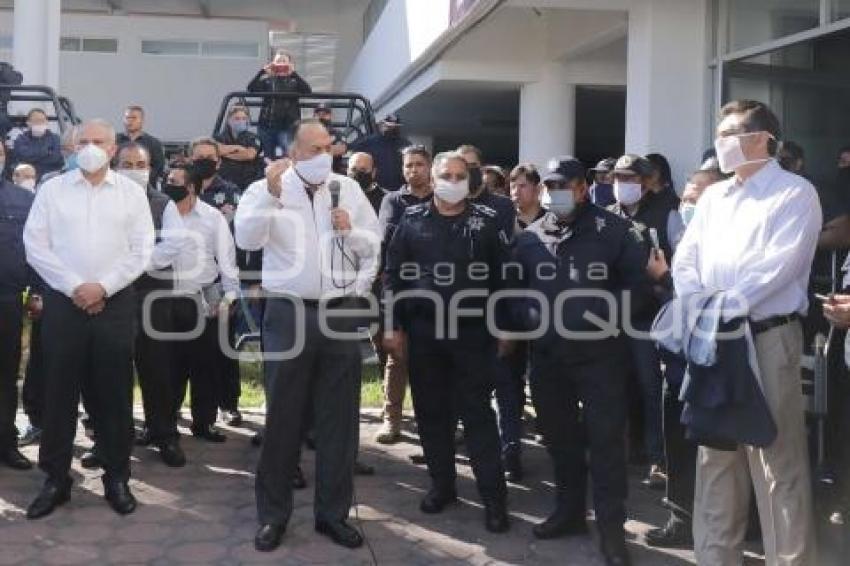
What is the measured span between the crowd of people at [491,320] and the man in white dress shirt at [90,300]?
12mm

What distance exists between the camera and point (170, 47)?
24391 millimetres

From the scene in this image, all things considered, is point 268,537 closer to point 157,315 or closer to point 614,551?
point 614,551

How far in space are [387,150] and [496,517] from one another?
4.24 meters

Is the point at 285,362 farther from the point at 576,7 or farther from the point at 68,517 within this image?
the point at 576,7

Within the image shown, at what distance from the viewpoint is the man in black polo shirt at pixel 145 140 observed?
7367 mm

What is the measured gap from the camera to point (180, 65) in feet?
79.2

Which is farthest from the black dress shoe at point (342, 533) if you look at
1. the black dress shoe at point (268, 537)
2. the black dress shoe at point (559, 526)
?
the black dress shoe at point (559, 526)

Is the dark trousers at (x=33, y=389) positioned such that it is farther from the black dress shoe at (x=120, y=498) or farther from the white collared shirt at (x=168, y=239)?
the black dress shoe at (x=120, y=498)

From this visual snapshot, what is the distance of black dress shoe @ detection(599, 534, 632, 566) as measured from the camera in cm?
426

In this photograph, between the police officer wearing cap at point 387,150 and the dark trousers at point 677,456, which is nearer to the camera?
the dark trousers at point 677,456

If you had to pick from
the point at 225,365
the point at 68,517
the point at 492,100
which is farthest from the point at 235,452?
the point at 492,100

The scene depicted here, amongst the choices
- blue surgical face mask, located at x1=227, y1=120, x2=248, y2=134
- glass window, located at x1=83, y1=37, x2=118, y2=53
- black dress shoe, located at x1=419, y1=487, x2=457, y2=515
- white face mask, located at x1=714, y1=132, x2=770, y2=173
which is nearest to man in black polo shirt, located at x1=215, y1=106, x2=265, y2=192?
blue surgical face mask, located at x1=227, y1=120, x2=248, y2=134

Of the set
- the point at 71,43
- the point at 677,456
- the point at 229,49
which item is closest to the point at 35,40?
the point at 71,43

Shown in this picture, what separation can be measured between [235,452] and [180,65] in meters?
19.9
